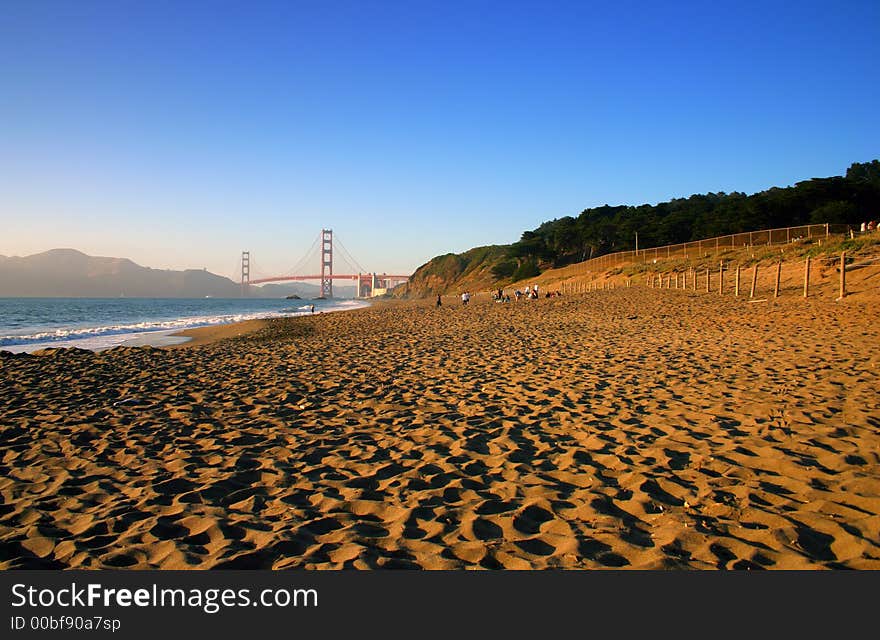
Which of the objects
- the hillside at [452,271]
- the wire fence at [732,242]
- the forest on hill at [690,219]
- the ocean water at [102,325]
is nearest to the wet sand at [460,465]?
the ocean water at [102,325]

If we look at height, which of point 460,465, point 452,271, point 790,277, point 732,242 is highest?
point 452,271

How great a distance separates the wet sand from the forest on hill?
161ft

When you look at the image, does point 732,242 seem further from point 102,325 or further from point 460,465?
point 102,325

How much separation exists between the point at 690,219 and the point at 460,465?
211ft

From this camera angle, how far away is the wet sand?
8.57 feet

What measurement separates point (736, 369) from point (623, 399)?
8.17 ft

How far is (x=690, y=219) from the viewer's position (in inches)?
2341

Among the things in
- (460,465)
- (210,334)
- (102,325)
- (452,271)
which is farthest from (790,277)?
(452,271)

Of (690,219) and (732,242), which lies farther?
(690,219)

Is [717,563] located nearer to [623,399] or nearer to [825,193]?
[623,399]

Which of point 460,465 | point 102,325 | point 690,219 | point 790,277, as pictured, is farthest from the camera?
point 690,219

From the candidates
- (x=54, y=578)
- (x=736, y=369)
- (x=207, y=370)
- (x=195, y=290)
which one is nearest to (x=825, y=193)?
(x=736, y=369)

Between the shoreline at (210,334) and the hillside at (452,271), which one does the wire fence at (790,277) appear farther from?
the hillside at (452,271)

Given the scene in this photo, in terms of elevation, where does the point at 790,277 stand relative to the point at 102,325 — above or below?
above
